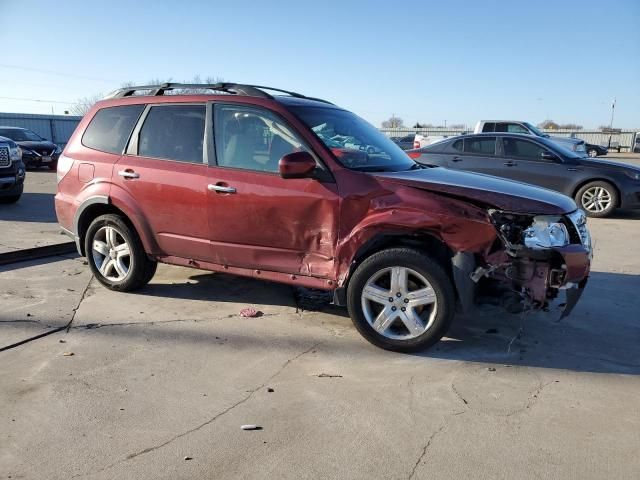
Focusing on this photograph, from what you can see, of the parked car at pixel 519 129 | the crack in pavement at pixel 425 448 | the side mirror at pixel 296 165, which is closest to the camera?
the crack in pavement at pixel 425 448

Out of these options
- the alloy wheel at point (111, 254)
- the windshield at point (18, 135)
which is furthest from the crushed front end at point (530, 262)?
the windshield at point (18, 135)

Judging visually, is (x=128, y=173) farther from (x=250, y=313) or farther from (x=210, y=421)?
(x=210, y=421)

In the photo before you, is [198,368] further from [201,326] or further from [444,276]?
[444,276]

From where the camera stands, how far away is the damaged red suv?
12.6ft

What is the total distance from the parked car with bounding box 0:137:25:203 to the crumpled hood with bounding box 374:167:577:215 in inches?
338

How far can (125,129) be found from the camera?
5.29m

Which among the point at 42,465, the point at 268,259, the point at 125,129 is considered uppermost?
the point at 125,129

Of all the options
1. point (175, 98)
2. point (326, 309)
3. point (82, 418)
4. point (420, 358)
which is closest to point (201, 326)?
point (326, 309)

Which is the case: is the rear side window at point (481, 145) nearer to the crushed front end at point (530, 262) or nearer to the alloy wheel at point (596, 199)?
the alloy wheel at point (596, 199)

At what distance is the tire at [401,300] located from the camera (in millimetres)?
3836

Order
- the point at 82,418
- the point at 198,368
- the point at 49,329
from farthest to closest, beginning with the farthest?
the point at 49,329
the point at 198,368
the point at 82,418

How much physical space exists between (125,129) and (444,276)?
11.3 feet

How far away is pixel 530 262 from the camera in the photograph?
12.5 feet

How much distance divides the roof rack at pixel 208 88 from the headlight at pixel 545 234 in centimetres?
236
